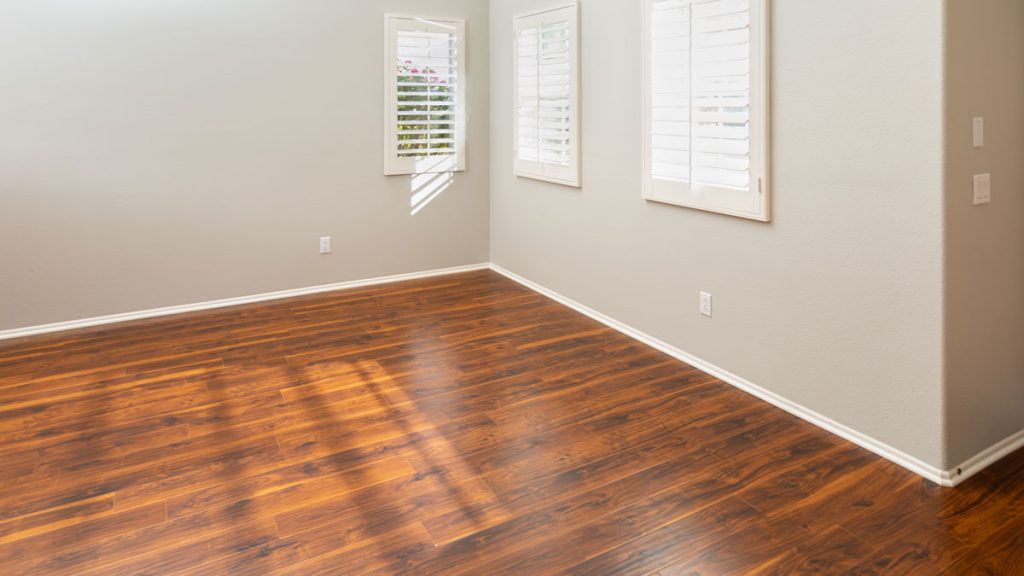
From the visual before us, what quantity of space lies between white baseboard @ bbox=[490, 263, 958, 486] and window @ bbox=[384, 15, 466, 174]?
1597mm

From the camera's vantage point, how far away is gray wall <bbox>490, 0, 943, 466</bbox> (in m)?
2.49

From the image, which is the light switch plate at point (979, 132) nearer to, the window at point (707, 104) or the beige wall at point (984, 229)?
the beige wall at point (984, 229)

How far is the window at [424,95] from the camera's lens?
5.18 meters

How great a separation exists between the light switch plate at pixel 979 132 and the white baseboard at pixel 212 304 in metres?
3.85

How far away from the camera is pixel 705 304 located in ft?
11.7

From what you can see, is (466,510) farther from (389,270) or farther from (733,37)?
(389,270)

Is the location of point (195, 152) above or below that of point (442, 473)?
above

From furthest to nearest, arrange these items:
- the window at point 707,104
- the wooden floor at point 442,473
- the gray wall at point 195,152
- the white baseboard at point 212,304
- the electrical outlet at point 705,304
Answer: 1. the white baseboard at point 212,304
2. the gray wall at point 195,152
3. the electrical outlet at point 705,304
4. the window at point 707,104
5. the wooden floor at point 442,473

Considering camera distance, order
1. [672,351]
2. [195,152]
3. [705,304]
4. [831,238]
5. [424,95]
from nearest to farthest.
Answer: [831,238] → [705,304] → [672,351] → [195,152] → [424,95]

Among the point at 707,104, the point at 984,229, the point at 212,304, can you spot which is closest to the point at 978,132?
the point at 984,229

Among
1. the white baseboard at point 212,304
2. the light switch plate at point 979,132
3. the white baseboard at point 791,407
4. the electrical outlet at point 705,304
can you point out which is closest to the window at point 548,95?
the white baseboard at point 791,407

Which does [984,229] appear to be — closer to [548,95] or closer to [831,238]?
[831,238]

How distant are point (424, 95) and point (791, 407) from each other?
11.3ft

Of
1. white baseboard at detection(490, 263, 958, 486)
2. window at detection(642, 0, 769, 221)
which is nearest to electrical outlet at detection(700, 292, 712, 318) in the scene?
white baseboard at detection(490, 263, 958, 486)
